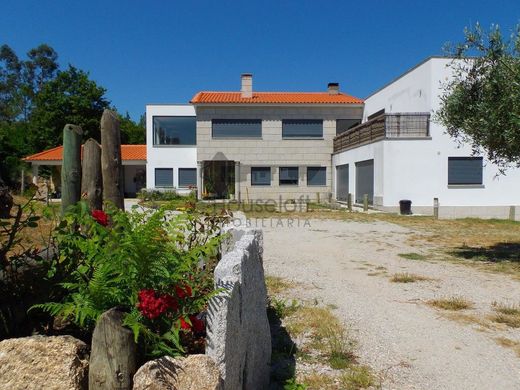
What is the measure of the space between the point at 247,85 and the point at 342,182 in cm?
970

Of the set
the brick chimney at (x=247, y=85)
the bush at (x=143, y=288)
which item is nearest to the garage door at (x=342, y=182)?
the brick chimney at (x=247, y=85)

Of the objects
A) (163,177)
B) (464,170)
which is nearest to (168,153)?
(163,177)

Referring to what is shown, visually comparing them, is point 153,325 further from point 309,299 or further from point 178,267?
point 309,299

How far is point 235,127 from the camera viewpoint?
92.3 feet

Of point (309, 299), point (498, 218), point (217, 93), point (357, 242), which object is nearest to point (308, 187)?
point (217, 93)

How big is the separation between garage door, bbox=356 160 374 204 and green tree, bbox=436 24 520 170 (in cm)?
1225

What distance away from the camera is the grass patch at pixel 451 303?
17.9 ft

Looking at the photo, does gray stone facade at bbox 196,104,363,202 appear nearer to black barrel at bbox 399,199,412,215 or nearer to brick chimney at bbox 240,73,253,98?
brick chimney at bbox 240,73,253,98

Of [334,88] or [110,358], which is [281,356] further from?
[334,88]

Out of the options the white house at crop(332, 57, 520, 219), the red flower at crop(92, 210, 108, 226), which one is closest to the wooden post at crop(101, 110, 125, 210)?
the red flower at crop(92, 210, 108, 226)

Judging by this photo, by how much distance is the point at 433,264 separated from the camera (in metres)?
8.54

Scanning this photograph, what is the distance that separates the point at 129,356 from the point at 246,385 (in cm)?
104

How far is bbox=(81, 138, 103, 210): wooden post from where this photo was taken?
3.98 m

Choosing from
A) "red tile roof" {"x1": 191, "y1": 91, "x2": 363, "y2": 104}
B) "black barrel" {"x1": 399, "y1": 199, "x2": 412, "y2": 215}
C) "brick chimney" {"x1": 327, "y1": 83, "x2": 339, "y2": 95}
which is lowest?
"black barrel" {"x1": 399, "y1": 199, "x2": 412, "y2": 215}
